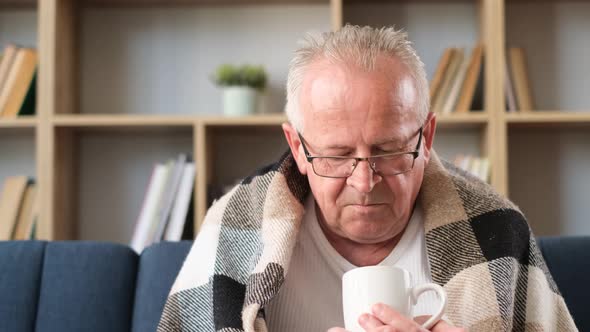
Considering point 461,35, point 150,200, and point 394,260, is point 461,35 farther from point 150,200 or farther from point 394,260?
point 394,260

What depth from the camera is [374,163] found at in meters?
1.33

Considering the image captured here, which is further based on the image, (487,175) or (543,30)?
(543,30)

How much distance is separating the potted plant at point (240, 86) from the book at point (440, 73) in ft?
1.87

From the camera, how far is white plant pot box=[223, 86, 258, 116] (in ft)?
8.89

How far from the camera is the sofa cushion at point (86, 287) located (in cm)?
161

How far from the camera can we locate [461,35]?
9.57 ft

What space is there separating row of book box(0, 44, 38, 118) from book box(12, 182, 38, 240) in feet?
0.88

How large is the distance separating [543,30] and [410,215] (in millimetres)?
1651

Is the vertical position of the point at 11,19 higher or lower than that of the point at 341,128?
higher

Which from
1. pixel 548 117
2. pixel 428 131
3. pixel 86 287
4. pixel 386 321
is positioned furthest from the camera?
pixel 548 117

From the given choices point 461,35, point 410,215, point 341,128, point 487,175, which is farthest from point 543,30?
point 341,128

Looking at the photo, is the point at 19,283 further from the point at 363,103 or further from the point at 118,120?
the point at 118,120

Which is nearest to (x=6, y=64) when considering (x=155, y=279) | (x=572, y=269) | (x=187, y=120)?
(x=187, y=120)

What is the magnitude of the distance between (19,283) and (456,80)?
1621mm
